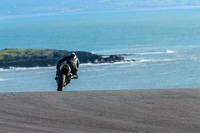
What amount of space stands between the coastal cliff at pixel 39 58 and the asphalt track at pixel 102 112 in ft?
227

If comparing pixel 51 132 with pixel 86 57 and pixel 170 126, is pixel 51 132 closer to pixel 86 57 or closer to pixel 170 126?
pixel 170 126

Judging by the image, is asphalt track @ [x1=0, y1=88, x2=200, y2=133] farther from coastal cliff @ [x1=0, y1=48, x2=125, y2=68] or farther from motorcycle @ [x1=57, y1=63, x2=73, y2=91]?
coastal cliff @ [x1=0, y1=48, x2=125, y2=68]

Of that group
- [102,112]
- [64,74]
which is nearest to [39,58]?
[64,74]

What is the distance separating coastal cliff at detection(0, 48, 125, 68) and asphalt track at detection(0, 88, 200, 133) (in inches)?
2725

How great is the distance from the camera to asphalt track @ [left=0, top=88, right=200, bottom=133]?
22.4 ft

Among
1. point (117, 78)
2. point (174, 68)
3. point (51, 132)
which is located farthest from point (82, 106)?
point (174, 68)

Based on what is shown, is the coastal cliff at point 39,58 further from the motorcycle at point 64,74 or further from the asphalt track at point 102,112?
the asphalt track at point 102,112

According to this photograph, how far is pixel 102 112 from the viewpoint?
25.7 ft

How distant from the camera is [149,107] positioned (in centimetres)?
813

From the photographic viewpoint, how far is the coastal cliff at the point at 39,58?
3118 inches

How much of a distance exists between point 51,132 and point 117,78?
58.7m

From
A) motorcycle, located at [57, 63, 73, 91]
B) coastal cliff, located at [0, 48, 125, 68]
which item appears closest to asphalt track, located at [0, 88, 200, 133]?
motorcycle, located at [57, 63, 73, 91]

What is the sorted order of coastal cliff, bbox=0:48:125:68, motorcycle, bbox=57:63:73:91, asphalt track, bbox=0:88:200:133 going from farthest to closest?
coastal cliff, bbox=0:48:125:68, motorcycle, bbox=57:63:73:91, asphalt track, bbox=0:88:200:133

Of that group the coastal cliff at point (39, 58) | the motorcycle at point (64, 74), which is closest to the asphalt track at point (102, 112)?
the motorcycle at point (64, 74)
